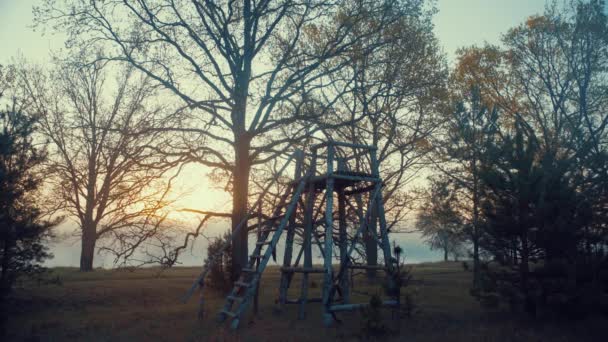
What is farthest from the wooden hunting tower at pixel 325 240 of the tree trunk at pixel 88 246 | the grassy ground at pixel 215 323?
the tree trunk at pixel 88 246

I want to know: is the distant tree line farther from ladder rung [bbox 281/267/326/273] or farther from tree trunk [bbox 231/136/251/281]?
tree trunk [bbox 231/136/251/281]

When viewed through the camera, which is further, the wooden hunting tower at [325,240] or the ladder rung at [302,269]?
the ladder rung at [302,269]

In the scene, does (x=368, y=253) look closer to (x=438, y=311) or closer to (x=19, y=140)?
(x=438, y=311)

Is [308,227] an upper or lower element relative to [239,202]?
lower

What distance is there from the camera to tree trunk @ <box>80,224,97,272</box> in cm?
2923

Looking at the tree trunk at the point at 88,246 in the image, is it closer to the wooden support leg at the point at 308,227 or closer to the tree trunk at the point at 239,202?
the tree trunk at the point at 239,202

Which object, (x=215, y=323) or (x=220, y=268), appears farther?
(x=220, y=268)

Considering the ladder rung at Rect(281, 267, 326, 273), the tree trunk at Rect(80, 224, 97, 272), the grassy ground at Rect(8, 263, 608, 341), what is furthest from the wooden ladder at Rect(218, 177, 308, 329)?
the tree trunk at Rect(80, 224, 97, 272)

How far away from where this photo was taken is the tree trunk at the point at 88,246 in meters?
29.2

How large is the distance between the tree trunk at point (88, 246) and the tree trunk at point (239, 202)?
56.4ft

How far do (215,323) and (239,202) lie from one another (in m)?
5.08

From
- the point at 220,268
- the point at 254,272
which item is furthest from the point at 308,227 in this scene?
the point at 220,268

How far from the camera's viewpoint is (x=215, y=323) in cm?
1120

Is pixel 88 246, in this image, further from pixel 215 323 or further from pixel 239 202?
pixel 215 323
